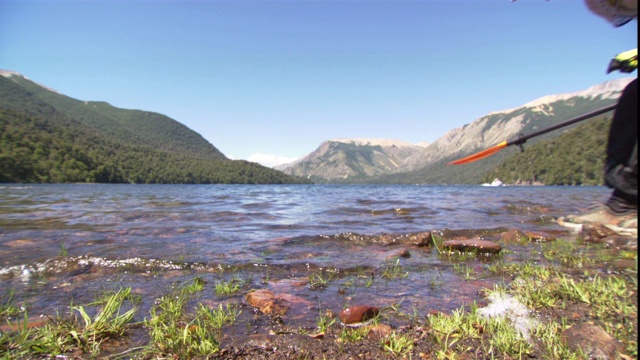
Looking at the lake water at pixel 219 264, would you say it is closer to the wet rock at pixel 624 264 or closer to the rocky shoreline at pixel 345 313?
the rocky shoreline at pixel 345 313

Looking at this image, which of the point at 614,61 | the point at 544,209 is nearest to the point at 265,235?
the point at 614,61

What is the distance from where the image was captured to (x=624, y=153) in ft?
7.50

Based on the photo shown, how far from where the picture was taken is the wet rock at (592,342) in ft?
11.1

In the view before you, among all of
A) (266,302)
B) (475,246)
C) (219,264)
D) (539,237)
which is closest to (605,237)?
(539,237)

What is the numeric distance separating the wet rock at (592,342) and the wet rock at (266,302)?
3.75 metres

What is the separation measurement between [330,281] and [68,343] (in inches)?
174

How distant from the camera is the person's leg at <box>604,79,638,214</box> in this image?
2215 millimetres

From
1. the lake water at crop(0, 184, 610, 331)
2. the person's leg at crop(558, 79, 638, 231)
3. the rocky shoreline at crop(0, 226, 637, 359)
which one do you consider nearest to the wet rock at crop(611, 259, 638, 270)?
the rocky shoreline at crop(0, 226, 637, 359)

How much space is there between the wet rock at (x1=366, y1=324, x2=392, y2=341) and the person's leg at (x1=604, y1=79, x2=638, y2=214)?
2.81 metres

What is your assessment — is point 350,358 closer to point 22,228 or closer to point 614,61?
point 614,61

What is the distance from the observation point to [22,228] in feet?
39.2

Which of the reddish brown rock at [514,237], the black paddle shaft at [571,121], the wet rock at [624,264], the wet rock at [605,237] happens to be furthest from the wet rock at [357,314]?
the wet rock at [605,237]

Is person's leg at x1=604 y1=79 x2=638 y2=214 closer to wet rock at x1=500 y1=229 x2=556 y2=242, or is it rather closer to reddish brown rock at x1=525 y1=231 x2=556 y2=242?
wet rock at x1=500 y1=229 x2=556 y2=242

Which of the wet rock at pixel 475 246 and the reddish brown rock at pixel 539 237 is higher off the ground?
the wet rock at pixel 475 246
